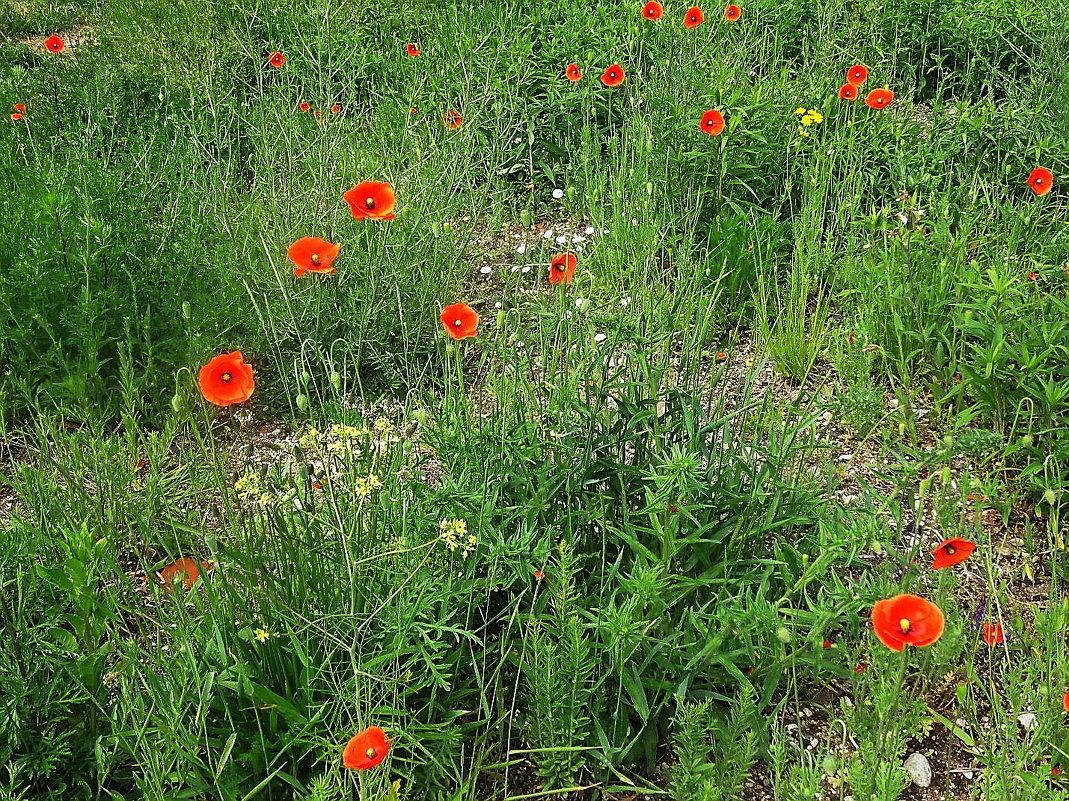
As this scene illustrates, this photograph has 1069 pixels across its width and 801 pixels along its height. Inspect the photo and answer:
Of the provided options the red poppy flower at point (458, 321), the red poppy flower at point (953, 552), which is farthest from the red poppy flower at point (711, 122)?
the red poppy flower at point (953, 552)

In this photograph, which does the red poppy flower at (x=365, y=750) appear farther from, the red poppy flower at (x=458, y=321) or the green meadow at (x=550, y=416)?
the red poppy flower at (x=458, y=321)

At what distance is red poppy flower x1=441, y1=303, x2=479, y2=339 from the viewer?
222cm

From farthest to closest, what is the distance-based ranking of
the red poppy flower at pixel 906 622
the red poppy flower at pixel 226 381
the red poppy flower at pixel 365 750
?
the red poppy flower at pixel 226 381 → the red poppy flower at pixel 906 622 → the red poppy flower at pixel 365 750

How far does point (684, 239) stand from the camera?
3.46 m

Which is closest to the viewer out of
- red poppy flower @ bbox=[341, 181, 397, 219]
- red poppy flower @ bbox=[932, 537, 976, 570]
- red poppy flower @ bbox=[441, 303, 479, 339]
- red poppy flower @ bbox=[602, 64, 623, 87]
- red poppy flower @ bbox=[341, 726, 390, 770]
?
red poppy flower @ bbox=[341, 726, 390, 770]

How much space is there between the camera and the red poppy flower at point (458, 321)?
2.22m

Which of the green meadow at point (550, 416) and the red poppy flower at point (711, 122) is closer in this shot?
the green meadow at point (550, 416)

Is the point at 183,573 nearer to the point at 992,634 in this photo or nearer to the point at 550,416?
the point at 550,416

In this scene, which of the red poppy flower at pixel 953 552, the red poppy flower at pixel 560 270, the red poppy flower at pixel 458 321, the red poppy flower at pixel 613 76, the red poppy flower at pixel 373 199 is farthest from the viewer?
the red poppy flower at pixel 613 76

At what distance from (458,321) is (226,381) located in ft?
1.83

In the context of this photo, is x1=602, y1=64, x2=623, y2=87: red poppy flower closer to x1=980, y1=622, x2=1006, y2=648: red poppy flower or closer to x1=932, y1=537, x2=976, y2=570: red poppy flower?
x1=980, y1=622, x2=1006, y2=648: red poppy flower

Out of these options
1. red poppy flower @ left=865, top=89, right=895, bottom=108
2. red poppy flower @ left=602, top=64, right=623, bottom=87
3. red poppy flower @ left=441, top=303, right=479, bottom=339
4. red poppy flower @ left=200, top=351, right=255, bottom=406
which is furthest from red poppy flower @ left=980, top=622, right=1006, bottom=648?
red poppy flower @ left=602, top=64, right=623, bottom=87

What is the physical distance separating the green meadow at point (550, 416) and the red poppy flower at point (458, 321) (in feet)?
0.50

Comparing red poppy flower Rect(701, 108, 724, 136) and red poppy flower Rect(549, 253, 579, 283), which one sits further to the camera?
red poppy flower Rect(701, 108, 724, 136)
